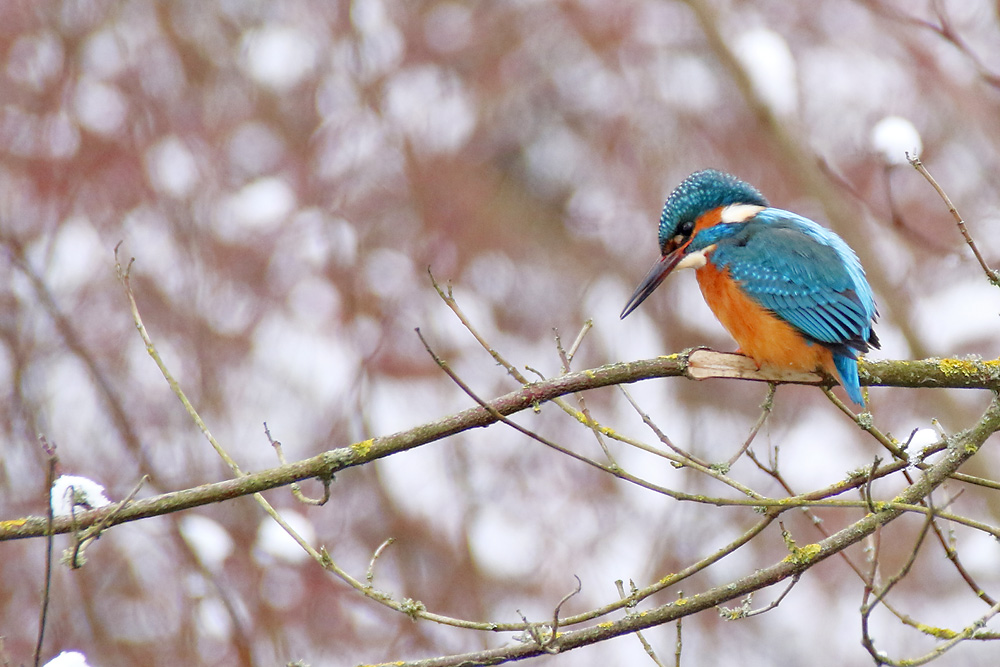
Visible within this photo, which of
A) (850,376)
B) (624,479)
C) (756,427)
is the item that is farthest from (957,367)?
(624,479)

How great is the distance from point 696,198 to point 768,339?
2.24 feet

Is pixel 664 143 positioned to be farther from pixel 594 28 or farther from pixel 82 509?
pixel 82 509

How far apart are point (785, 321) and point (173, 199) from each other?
13.0ft

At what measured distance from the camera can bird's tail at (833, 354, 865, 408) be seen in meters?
2.56

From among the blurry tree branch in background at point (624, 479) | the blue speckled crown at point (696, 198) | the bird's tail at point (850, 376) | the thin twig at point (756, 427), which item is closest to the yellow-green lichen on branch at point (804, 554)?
the blurry tree branch in background at point (624, 479)

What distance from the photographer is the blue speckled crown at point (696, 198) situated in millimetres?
3324

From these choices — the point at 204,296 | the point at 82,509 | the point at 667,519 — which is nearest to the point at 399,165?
the point at 204,296

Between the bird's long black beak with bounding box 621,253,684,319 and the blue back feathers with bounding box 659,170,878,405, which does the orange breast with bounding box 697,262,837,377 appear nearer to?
the blue back feathers with bounding box 659,170,878,405

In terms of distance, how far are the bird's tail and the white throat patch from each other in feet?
2.78

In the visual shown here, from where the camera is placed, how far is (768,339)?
9.46ft

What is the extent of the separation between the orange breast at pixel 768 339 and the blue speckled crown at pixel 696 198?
345 mm

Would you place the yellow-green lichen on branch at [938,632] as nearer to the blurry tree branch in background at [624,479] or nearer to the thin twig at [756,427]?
the blurry tree branch in background at [624,479]

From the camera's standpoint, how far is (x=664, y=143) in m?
6.60

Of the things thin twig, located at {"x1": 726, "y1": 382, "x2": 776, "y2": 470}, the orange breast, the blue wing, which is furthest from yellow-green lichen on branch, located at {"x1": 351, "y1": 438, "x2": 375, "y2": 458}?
Result: the blue wing
